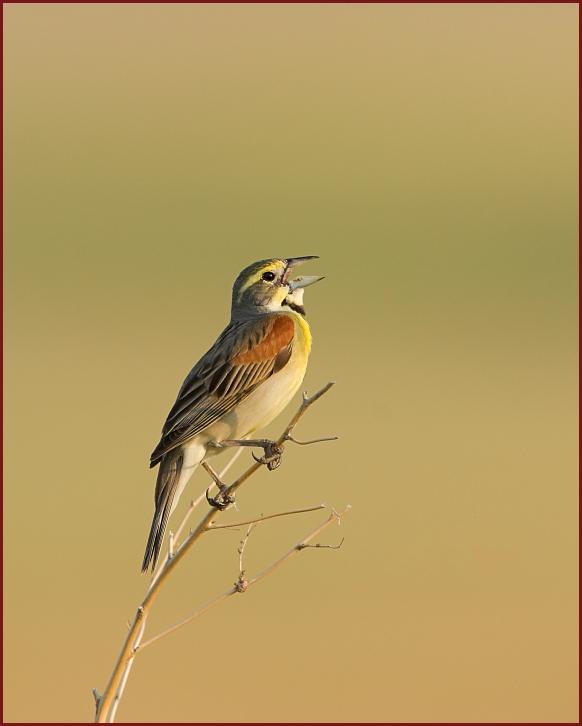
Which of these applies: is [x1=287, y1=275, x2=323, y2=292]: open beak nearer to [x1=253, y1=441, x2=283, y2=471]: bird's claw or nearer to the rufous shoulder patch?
the rufous shoulder patch

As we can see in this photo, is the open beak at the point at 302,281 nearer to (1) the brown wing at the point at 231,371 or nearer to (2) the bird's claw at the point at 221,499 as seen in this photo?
(1) the brown wing at the point at 231,371

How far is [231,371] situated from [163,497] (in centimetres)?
67

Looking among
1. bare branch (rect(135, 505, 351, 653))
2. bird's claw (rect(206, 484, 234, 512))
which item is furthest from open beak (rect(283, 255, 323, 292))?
bare branch (rect(135, 505, 351, 653))

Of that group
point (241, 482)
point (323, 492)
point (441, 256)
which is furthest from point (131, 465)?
point (441, 256)

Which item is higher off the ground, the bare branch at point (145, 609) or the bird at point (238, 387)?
the bird at point (238, 387)

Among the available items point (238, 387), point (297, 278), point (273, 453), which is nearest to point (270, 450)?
point (273, 453)

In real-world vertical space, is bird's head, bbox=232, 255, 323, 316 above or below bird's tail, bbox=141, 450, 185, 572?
above

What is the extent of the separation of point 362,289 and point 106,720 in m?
24.0

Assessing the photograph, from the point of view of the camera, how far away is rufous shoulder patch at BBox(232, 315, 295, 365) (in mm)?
5430

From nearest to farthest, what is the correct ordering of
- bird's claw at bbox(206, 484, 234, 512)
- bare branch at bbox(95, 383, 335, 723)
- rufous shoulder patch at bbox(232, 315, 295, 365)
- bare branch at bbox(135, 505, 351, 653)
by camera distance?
bare branch at bbox(95, 383, 335, 723) < bare branch at bbox(135, 505, 351, 653) < bird's claw at bbox(206, 484, 234, 512) < rufous shoulder patch at bbox(232, 315, 295, 365)

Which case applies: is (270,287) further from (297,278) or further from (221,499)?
(221,499)

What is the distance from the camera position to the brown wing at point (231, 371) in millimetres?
5277

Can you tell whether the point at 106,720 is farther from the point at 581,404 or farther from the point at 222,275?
the point at 222,275

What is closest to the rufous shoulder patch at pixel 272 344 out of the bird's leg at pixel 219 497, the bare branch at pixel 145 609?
the bird's leg at pixel 219 497
